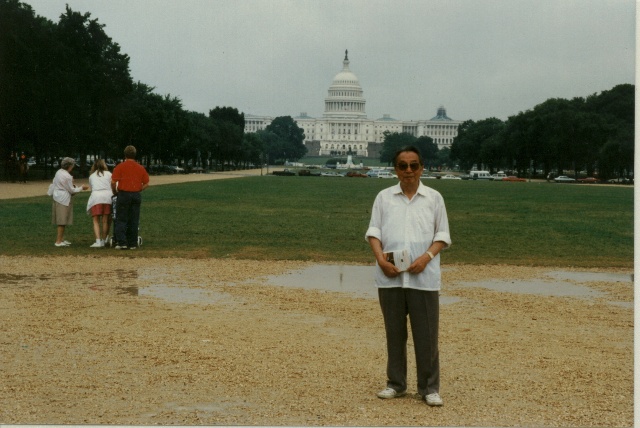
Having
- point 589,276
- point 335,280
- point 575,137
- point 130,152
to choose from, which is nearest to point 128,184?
point 130,152

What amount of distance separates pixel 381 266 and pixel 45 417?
2.70 meters

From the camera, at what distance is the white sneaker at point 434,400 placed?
786 centimetres

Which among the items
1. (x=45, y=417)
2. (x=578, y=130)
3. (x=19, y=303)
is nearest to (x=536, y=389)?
(x=45, y=417)

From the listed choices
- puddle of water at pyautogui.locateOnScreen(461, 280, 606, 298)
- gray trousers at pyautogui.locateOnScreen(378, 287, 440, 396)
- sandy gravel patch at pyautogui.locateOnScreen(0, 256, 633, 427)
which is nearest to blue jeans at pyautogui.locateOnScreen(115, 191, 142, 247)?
sandy gravel patch at pyautogui.locateOnScreen(0, 256, 633, 427)

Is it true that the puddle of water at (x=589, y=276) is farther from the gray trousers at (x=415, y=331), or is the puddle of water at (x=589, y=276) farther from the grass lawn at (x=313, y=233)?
the gray trousers at (x=415, y=331)

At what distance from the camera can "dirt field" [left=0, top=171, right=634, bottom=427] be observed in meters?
7.68

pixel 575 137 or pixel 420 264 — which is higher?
pixel 575 137

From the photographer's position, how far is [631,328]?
40.3 ft

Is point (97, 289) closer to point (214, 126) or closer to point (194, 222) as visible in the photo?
point (194, 222)

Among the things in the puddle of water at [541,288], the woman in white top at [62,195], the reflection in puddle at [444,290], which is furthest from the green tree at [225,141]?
the puddle of water at [541,288]

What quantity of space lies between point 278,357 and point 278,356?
63 mm

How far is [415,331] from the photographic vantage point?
8.07 m

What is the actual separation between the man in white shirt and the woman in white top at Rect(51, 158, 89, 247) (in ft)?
46.6

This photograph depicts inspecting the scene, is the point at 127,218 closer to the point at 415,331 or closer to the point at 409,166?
the point at 415,331
